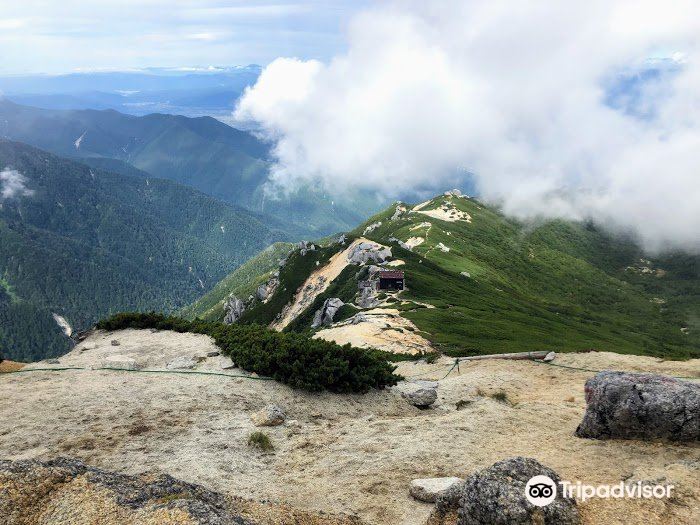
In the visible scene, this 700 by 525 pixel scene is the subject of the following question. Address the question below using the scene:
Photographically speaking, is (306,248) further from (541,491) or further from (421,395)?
(541,491)

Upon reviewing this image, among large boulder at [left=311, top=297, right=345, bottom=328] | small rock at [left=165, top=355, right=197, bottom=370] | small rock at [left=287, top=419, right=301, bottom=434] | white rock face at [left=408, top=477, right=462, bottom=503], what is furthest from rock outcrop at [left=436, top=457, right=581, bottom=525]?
large boulder at [left=311, top=297, right=345, bottom=328]

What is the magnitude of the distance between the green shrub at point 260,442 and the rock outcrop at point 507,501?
11.2 metres

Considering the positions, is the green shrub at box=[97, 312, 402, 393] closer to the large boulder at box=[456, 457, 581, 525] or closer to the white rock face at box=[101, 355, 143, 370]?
the white rock face at box=[101, 355, 143, 370]

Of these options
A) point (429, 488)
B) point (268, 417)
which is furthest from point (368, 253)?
point (429, 488)

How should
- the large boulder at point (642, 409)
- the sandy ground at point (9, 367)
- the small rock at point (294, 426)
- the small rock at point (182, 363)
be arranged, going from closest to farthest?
the large boulder at point (642, 409) < the small rock at point (294, 426) < the sandy ground at point (9, 367) < the small rock at point (182, 363)

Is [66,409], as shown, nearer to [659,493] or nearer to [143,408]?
[143,408]

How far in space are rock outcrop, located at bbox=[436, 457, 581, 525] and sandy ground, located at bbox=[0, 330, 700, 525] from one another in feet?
4.85

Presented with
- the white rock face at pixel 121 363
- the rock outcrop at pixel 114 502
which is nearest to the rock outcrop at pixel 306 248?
the white rock face at pixel 121 363

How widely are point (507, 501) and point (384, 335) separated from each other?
171ft

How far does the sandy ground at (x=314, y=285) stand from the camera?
5347 inches

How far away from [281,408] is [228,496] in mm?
11972

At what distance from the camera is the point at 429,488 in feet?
57.6

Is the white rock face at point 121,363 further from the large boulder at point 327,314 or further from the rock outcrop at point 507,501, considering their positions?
the large boulder at point 327,314

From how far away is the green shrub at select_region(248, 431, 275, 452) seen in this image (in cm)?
2283
